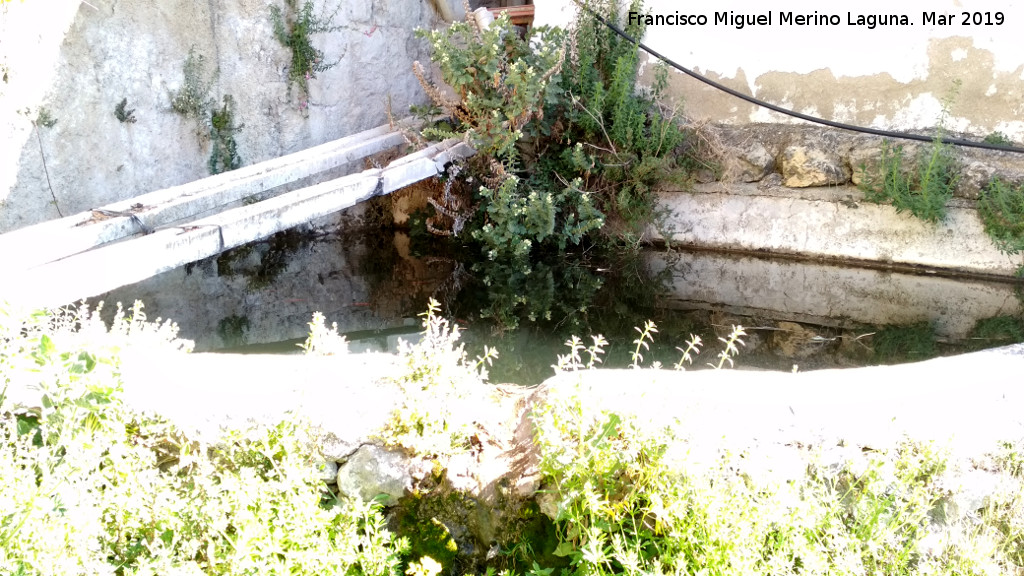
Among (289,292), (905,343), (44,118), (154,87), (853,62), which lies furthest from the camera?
(853,62)

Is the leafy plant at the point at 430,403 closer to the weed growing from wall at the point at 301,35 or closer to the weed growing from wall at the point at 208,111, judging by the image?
the weed growing from wall at the point at 208,111

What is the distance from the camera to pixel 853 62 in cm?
625

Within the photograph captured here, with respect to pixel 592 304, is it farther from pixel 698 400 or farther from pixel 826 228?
pixel 698 400

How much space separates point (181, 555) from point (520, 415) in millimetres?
1248

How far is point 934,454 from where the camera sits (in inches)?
93.7

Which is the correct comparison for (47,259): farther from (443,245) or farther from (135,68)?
(443,245)

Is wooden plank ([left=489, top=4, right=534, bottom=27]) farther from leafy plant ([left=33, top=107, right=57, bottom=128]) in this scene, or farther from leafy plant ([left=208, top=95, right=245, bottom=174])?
leafy plant ([left=33, top=107, right=57, bottom=128])

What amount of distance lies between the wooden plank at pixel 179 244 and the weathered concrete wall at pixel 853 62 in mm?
2578

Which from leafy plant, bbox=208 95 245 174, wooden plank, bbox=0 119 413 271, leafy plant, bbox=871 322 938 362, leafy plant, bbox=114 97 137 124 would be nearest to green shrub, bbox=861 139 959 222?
leafy plant, bbox=871 322 938 362

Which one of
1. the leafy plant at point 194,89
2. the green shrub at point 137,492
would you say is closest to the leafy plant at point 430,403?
the green shrub at point 137,492

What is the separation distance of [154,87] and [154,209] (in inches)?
81.0

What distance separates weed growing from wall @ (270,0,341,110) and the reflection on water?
Answer: 1429 millimetres

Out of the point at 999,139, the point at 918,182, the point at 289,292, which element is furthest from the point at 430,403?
the point at 999,139

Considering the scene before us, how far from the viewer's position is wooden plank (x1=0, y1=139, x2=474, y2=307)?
3.36 meters
